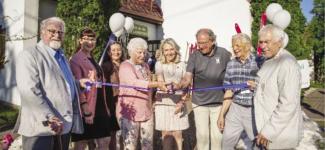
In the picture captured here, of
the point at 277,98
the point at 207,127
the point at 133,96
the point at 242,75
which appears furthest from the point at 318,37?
the point at 277,98

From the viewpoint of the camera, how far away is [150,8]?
1388 centimetres

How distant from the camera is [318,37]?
118 ft

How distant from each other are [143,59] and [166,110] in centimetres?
80

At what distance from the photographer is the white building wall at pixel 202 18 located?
13.4 m

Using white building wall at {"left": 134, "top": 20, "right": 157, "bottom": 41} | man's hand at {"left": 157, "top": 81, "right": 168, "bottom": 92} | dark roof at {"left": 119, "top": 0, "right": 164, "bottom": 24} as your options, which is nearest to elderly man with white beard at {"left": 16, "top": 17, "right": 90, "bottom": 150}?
man's hand at {"left": 157, "top": 81, "right": 168, "bottom": 92}

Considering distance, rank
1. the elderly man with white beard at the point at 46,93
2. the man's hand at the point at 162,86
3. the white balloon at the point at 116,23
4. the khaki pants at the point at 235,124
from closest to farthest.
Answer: the elderly man with white beard at the point at 46,93, the khaki pants at the point at 235,124, the man's hand at the point at 162,86, the white balloon at the point at 116,23

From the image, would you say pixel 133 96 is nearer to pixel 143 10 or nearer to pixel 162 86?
pixel 162 86

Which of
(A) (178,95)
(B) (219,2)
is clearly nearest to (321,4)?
(B) (219,2)

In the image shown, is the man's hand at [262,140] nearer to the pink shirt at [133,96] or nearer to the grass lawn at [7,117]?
the pink shirt at [133,96]

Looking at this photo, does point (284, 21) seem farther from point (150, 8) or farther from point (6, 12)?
point (150, 8)

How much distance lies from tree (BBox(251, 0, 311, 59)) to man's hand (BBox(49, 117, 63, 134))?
9224 mm

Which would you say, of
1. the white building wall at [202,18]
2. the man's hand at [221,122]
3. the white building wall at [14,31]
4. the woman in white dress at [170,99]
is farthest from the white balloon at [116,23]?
the white building wall at [202,18]

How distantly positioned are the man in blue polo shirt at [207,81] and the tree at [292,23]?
6.96 m

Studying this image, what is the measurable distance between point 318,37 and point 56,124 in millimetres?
36925
